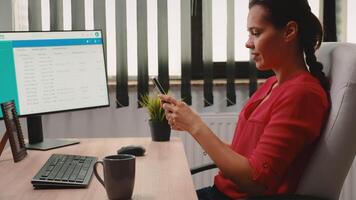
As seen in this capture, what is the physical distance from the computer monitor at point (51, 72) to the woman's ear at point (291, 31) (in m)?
0.84

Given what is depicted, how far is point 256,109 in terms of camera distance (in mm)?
1426

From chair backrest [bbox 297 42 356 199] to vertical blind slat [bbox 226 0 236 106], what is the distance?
1.26 meters

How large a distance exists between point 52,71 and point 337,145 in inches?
42.0

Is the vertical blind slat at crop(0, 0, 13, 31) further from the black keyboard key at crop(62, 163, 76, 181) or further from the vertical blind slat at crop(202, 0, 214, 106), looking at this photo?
the black keyboard key at crop(62, 163, 76, 181)

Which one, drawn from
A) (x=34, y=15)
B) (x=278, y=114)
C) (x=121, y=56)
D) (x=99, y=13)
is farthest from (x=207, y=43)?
(x=278, y=114)

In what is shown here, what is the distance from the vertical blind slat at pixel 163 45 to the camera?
245cm

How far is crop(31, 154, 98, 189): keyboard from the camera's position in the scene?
1.12m

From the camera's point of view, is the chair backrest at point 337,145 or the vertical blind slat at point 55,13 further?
the vertical blind slat at point 55,13

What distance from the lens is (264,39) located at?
133 centimetres

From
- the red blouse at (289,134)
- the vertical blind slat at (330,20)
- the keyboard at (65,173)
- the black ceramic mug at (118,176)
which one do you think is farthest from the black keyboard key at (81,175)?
the vertical blind slat at (330,20)

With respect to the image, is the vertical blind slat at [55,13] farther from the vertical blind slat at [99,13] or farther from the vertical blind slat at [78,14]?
the vertical blind slat at [99,13]

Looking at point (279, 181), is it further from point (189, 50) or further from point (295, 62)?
point (189, 50)

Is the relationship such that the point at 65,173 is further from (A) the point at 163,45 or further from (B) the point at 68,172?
(A) the point at 163,45

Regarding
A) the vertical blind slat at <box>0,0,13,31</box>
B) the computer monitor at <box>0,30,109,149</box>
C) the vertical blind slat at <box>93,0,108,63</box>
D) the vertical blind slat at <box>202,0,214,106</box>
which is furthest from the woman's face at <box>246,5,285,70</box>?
the vertical blind slat at <box>0,0,13,31</box>
